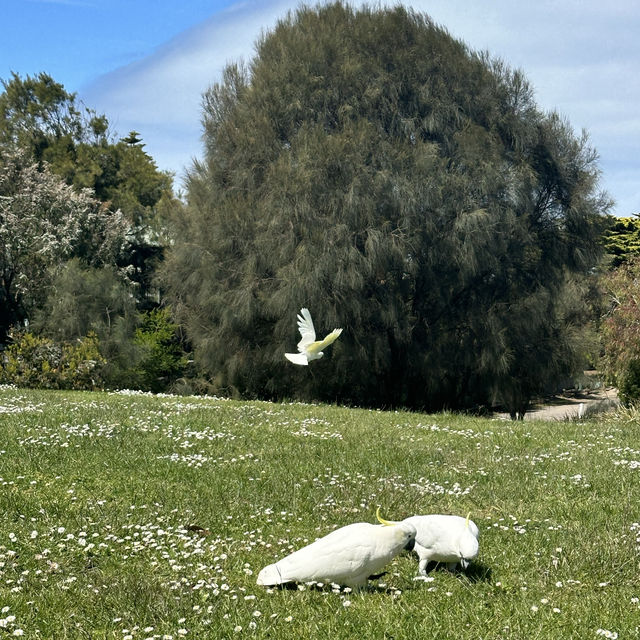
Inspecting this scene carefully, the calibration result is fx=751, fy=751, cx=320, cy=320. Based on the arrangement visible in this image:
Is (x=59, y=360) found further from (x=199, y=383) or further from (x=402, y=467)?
(x=402, y=467)

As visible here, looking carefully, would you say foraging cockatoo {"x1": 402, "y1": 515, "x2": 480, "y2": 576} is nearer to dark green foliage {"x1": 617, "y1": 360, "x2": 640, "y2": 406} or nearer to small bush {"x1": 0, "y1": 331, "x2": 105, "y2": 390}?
dark green foliage {"x1": 617, "y1": 360, "x2": 640, "y2": 406}

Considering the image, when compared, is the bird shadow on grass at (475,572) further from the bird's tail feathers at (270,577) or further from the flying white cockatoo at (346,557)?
the bird's tail feathers at (270,577)

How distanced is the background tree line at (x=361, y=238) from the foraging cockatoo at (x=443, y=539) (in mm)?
14641

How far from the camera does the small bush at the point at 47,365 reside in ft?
62.3

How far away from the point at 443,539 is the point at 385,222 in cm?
1566

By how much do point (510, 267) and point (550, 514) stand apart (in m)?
16.3

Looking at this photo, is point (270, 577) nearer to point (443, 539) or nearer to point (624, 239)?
point (443, 539)

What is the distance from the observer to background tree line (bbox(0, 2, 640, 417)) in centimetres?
2023

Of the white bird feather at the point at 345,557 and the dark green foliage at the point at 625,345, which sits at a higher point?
the dark green foliage at the point at 625,345

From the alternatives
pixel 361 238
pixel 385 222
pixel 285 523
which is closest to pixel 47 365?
pixel 361 238

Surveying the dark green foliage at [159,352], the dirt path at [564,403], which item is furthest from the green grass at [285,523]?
the dirt path at [564,403]

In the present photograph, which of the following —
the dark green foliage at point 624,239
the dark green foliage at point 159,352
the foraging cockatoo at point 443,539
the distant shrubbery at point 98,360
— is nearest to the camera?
the foraging cockatoo at point 443,539

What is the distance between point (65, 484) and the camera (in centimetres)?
711

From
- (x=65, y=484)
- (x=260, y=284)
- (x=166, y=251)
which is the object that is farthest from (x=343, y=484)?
(x=166, y=251)
